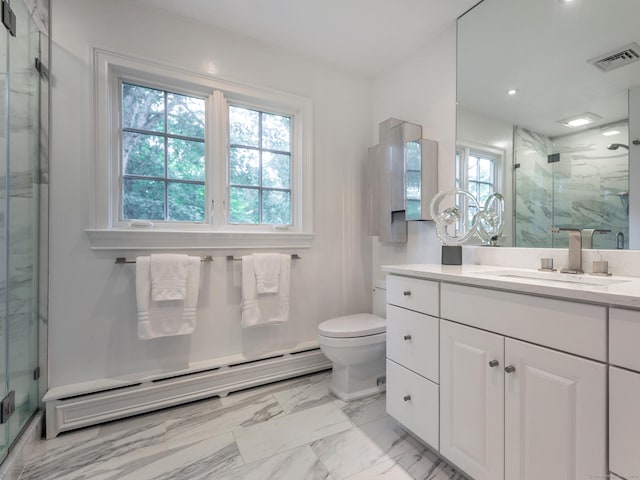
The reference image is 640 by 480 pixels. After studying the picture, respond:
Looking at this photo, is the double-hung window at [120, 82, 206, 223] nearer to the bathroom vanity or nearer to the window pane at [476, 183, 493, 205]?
the bathroom vanity

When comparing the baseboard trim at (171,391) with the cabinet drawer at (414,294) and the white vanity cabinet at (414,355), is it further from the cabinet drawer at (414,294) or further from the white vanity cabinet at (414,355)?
the cabinet drawer at (414,294)

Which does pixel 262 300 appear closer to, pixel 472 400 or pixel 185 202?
pixel 185 202

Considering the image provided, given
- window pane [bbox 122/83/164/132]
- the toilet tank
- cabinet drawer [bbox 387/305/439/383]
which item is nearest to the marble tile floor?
cabinet drawer [bbox 387/305/439/383]

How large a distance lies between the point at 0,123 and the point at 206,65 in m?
1.09

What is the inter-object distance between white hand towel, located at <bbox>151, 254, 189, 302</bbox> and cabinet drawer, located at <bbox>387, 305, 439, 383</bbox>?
1155 millimetres

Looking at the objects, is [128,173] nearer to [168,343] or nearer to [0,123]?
[0,123]

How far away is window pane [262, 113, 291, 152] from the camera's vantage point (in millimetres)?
2146

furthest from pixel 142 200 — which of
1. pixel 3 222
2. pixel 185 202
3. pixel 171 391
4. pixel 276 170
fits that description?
pixel 171 391

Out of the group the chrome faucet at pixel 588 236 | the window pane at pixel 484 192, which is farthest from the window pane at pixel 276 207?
the chrome faucet at pixel 588 236

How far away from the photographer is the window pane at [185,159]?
6.10 ft

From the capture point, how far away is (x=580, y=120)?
1341 millimetres

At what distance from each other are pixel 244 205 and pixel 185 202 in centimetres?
37

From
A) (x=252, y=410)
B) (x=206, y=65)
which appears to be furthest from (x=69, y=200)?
(x=252, y=410)

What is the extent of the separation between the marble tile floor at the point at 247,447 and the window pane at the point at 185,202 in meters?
1.14
